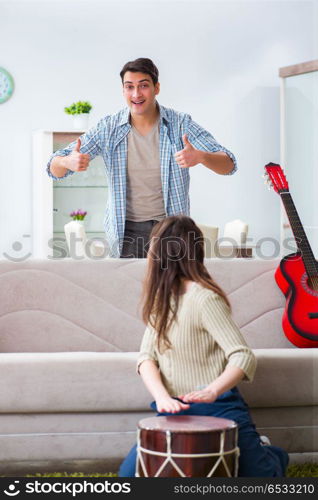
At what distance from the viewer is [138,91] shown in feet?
10.5

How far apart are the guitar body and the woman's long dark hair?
3.35 ft

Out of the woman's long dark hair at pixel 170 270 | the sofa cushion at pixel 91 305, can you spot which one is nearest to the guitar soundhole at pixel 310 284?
the sofa cushion at pixel 91 305

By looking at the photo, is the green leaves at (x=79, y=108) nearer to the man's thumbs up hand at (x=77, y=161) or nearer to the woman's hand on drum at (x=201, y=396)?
the man's thumbs up hand at (x=77, y=161)

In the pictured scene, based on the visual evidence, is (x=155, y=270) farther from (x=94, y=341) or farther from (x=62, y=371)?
(x=94, y=341)

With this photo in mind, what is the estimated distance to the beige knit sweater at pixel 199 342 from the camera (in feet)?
6.37

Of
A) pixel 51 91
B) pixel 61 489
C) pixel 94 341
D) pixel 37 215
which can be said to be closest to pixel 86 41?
pixel 51 91

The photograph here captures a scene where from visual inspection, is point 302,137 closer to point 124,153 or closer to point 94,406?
point 124,153

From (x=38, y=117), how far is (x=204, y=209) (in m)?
1.70

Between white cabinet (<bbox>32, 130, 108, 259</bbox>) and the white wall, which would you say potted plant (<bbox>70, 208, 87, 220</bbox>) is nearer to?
white cabinet (<bbox>32, 130, 108, 259</bbox>)

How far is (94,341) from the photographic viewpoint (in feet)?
9.91

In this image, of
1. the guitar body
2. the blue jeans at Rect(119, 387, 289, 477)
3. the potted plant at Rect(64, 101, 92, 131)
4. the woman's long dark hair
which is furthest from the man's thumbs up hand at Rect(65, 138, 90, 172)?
A: the potted plant at Rect(64, 101, 92, 131)

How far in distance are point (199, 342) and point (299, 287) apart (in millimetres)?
1184

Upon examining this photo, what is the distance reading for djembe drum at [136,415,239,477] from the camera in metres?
1.66

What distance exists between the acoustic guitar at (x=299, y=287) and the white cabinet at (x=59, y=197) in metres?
3.30
